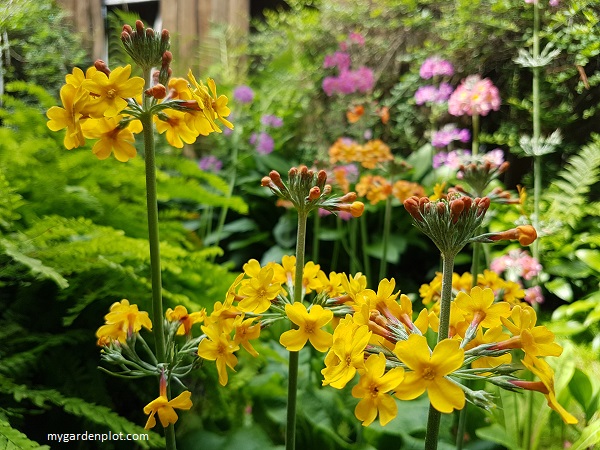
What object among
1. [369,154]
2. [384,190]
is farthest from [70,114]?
[369,154]

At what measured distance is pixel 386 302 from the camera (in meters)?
0.54

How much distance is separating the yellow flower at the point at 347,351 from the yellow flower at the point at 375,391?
11 millimetres

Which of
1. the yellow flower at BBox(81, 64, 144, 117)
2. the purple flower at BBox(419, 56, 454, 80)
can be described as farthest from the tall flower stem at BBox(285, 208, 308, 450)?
the purple flower at BBox(419, 56, 454, 80)

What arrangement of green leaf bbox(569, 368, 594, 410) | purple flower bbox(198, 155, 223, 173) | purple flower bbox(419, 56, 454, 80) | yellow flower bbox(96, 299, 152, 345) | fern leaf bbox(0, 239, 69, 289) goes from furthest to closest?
purple flower bbox(198, 155, 223, 173) < purple flower bbox(419, 56, 454, 80) < green leaf bbox(569, 368, 594, 410) < fern leaf bbox(0, 239, 69, 289) < yellow flower bbox(96, 299, 152, 345)

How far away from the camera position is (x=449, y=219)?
1.60 ft

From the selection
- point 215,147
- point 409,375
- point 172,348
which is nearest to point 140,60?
point 172,348

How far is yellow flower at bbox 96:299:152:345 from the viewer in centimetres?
62

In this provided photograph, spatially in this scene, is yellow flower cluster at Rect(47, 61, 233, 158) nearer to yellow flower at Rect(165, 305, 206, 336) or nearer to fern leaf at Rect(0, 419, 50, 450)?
yellow flower at Rect(165, 305, 206, 336)

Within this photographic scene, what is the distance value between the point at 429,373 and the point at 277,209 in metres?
2.29

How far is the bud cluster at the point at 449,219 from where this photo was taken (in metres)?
0.48

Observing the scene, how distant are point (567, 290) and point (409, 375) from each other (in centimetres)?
142

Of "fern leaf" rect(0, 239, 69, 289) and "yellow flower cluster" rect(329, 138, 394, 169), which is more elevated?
"yellow flower cluster" rect(329, 138, 394, 169)

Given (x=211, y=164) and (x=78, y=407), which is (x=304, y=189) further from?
(x=211, y=164)

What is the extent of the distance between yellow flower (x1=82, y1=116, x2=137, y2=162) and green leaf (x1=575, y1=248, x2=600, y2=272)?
1493 mm
